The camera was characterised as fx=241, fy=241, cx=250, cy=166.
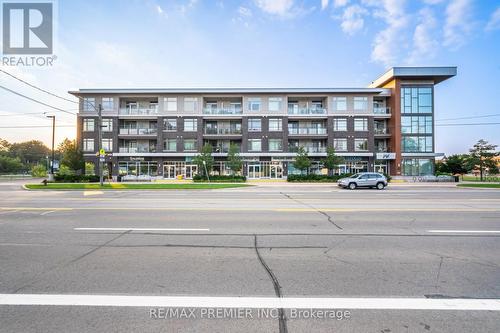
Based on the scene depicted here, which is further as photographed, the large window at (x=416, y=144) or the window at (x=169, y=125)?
the large window at (x=416, y=144)

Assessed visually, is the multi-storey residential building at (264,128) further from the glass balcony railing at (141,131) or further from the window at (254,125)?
the glass balcony railing at (141,131)

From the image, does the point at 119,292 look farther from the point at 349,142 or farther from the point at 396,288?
the point at 349,142

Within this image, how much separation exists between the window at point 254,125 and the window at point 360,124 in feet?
55.2

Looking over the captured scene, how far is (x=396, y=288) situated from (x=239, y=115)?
132 ft

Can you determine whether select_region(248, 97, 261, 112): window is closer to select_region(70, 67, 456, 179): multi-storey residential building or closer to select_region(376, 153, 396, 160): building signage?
select_region(70, 67, 456, 179): multi-storey residential building

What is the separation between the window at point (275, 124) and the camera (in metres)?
42.1

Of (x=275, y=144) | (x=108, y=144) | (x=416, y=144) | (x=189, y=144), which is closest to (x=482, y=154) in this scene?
(x=416, y=144)

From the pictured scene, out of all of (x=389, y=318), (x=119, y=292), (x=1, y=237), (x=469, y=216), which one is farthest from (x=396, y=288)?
(x=1, y=237)

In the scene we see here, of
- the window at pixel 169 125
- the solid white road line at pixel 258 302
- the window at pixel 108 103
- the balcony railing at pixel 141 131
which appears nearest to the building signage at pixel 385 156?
the window at pixel 169 125

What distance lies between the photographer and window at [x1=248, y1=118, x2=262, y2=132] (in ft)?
138

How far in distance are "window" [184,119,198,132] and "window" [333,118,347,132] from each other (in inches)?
953

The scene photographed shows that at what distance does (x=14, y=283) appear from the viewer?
3729 millimetres

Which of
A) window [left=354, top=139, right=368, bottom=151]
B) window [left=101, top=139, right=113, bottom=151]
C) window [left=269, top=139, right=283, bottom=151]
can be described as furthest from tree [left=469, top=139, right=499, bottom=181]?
window [left=101, top=139, right=113, bottom=151]

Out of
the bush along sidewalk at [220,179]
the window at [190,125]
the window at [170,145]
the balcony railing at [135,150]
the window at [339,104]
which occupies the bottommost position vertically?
the bush along sidewalk at [220,179]
